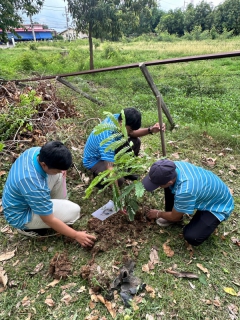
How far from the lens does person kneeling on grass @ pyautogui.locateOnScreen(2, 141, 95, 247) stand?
6.70 feet

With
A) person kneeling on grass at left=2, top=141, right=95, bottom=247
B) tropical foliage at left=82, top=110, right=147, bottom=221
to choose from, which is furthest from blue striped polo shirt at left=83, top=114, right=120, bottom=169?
person kneeling on grass at left=2, top=141, right=95, bottom=247

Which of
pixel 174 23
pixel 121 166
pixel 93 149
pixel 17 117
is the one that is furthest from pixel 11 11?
pixel 174 23

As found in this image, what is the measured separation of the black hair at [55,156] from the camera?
199 centimetres

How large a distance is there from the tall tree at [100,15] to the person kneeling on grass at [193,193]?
29.8ft

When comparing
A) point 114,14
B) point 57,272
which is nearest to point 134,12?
point 114,14

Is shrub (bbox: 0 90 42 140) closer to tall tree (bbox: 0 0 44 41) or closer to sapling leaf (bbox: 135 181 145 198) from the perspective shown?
sapling leaf (bbox: 135 181 145 198)

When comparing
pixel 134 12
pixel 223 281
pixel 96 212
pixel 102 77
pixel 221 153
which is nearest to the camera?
pixel 223 281

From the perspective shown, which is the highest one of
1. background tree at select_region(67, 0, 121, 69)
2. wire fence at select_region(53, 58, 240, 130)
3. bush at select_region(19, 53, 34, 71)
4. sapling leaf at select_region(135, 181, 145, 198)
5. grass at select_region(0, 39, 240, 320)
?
background tree at select_region(67, 0, 121, 69)

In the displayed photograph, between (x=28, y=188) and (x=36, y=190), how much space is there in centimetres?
7

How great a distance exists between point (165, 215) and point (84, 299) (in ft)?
3.77

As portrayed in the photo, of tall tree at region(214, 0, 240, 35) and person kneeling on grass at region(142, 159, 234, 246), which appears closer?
person kneeling on grass at region(142, 159, 234, 246)

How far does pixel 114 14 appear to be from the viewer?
9656 millimetres

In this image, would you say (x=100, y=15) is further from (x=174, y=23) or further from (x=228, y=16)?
(x=174, y=23)

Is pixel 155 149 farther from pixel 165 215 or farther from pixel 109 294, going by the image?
pixel 109 294
